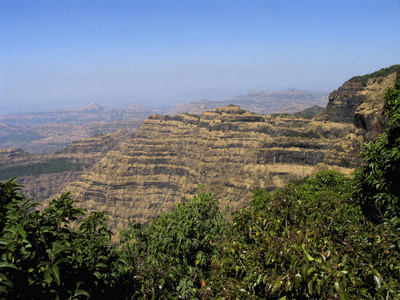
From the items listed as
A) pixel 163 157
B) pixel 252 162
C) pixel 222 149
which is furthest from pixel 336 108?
pixel 163 157

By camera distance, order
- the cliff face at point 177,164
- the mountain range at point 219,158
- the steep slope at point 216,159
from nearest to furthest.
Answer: the mountain range at point 219,158
the steep slope at point 216,159
the cliff face at point 177,164

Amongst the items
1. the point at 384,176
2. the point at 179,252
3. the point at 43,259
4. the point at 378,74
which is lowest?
the point at 179,252

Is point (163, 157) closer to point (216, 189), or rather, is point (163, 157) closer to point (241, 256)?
point (216, 189)

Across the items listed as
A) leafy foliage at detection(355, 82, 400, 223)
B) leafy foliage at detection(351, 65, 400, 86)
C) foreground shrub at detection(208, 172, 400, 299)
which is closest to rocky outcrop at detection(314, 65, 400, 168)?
leafy foliage at detection(351, 65, 400, 86)

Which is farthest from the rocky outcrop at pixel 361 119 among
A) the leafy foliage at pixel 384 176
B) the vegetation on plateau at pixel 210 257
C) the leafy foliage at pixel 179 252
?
the vegetation on plateau at pixel 210 257

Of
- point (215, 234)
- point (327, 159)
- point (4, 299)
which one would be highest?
point (4, 299)

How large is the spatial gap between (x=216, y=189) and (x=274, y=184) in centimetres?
1583

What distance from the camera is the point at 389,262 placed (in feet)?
20.7

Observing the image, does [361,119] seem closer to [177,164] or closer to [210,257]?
[210,257]

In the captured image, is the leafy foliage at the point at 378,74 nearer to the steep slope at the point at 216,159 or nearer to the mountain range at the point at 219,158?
the mountain range at the point at 219,158

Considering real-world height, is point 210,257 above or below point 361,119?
below

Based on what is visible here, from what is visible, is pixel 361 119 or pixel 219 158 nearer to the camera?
pixel 361 119

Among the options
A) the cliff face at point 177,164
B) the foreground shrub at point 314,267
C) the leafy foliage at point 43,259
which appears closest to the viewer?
the leafy foliage at point 43,259

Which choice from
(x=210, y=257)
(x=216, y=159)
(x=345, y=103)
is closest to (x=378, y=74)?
(x=345, y=103)
